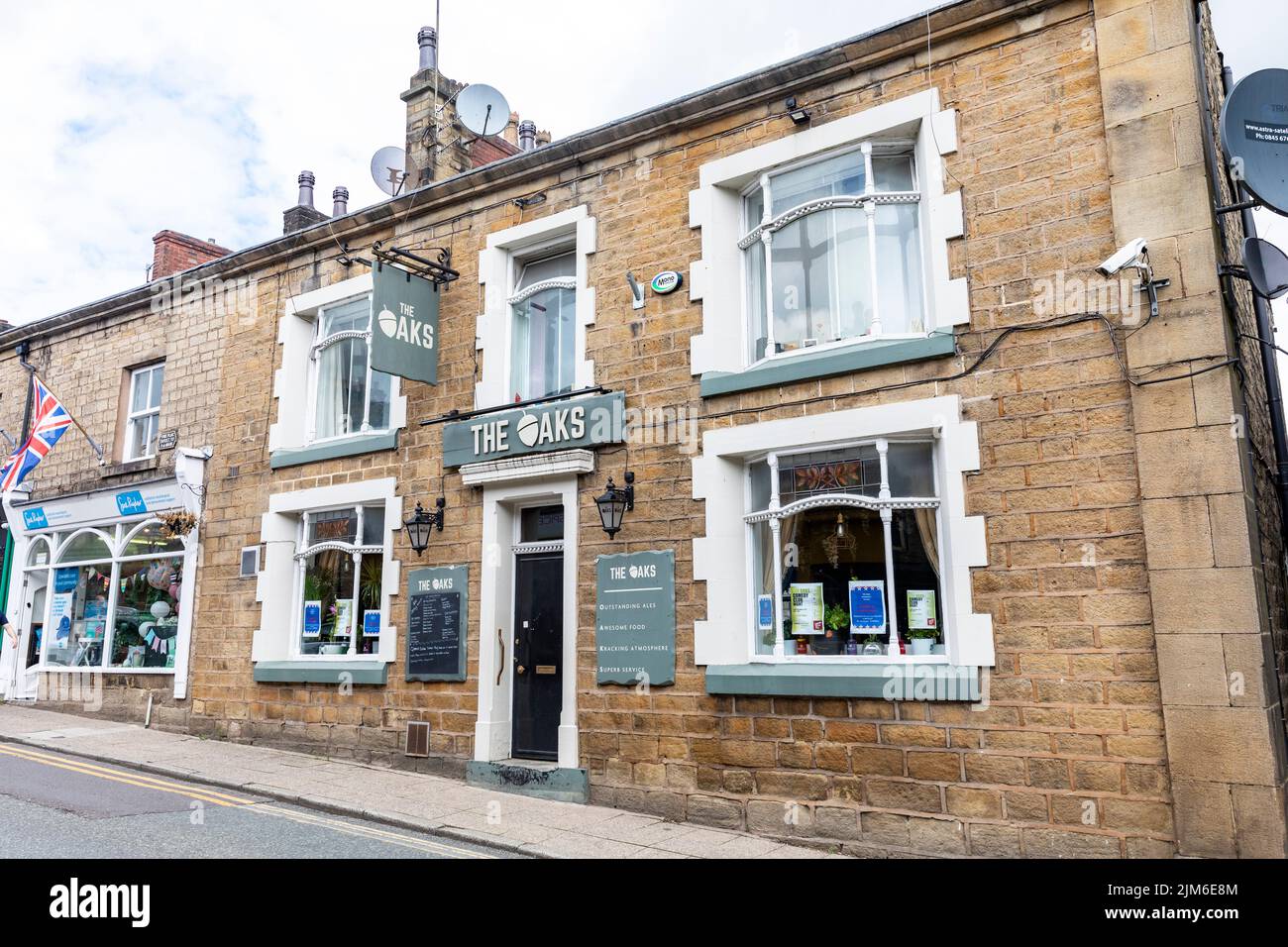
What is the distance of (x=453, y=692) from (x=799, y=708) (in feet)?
12.9

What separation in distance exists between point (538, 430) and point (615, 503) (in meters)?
1.27

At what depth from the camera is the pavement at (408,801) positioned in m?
7.36

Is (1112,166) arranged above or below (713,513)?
above

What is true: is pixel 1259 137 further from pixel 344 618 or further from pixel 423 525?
pixel 344 618

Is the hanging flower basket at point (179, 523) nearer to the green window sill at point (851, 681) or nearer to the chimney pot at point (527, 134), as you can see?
the chimney pot at point (527, 134)

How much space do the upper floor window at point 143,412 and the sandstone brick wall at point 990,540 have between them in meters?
6.80

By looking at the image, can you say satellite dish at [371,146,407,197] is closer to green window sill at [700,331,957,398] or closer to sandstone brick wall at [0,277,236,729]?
sandstone brick wall at [0,277,236,729]

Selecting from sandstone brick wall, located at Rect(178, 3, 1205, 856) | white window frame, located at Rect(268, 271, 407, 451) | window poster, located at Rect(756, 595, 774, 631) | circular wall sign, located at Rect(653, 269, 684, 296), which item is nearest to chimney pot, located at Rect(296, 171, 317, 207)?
white window frame, located at Rect(268, 271, 407, 451)

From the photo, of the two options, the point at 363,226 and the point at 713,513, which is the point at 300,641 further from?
the point at 713,513

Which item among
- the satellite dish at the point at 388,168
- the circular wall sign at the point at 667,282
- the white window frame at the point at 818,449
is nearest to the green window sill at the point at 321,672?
the white window frame at the point at 818,449

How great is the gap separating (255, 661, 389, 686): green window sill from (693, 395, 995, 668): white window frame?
13.6 ft

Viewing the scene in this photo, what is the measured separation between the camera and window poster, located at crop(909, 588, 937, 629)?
24.7ft

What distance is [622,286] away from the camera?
9500mm
